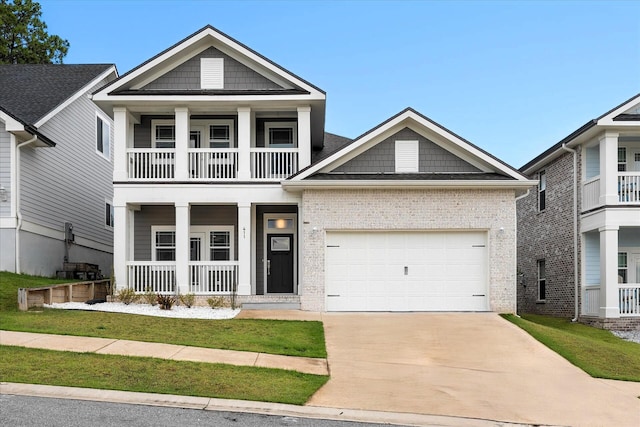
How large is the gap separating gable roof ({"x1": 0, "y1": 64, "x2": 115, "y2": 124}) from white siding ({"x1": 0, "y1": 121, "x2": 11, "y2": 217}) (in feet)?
3.51

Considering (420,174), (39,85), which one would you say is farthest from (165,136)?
(420,174)

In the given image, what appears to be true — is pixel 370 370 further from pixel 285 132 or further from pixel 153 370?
pixel 285 132

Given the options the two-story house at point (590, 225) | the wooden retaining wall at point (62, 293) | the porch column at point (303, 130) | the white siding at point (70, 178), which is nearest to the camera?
the wooden retaining wall at point (62, 293)

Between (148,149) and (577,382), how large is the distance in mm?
13301

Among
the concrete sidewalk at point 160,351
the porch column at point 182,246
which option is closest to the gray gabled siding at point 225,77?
the porch column at point 182,246

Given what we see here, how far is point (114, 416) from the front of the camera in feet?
27.6

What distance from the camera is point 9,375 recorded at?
32.8 ft

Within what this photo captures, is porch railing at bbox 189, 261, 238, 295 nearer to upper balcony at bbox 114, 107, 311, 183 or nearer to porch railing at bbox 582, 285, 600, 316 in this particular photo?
upper balcony at bbox 114, 107, 311, 183

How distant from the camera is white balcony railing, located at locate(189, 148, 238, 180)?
1967cm

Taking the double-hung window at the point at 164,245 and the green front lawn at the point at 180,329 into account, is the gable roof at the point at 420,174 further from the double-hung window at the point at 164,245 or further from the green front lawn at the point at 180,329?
the double-hung window at the point at 164,245

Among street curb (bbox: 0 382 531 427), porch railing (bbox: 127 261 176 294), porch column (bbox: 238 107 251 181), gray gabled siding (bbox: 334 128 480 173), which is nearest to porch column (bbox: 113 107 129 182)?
porch railing (bbox: 127 261 176 294)

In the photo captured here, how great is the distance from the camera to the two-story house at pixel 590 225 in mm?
19312

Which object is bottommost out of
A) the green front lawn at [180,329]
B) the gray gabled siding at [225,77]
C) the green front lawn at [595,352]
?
the green front lawn at [595,352]

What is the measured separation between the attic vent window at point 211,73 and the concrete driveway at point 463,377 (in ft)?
26.3
